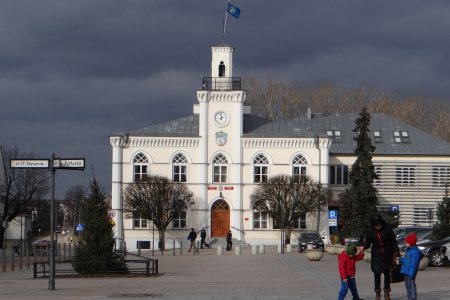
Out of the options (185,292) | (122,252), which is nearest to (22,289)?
(185,292)

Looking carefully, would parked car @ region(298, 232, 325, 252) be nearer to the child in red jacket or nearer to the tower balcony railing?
the tower balcony railing

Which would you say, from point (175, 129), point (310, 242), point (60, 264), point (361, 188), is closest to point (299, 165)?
point (175, 129)

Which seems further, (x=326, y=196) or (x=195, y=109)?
(x=195, y=109)

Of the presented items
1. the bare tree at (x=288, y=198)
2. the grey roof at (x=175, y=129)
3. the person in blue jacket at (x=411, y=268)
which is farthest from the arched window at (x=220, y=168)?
the person in blue jacket at (x=411, y=268)

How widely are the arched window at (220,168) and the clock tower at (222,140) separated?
0.22 m

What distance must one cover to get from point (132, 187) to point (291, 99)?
34357 millimetres

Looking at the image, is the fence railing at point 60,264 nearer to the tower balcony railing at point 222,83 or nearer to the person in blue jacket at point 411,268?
the person in blue jacket at point 411,268

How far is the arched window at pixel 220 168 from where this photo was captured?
A: 75.6 meters

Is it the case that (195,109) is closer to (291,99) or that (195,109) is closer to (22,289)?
(291,99)

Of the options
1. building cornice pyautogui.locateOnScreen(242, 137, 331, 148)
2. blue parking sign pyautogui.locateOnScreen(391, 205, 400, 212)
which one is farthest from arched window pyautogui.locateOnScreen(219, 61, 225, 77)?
blue parking sign pyautogui.locateOnScreen(391, 205, 400, 212)

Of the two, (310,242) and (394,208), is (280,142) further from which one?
(310,242)

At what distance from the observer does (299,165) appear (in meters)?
75.7

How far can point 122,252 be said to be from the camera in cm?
3228

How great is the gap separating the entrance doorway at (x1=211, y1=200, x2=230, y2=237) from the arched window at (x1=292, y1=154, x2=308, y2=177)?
20.7ft
